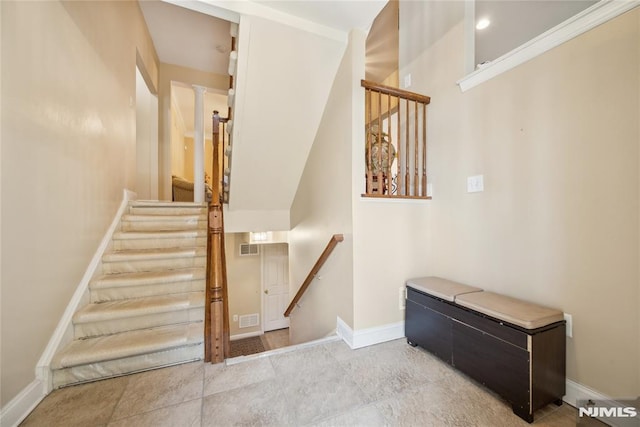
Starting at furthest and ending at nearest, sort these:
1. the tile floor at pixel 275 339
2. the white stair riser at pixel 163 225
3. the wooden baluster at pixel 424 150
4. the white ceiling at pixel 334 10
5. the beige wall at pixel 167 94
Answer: the tile floor at pixel 275 339 < the beige wall at pixel 167 94 < the white stair riser at pixel 163 225 < the wooden baluster at pixel 424 150 < the white ceiling at pixel 334 10

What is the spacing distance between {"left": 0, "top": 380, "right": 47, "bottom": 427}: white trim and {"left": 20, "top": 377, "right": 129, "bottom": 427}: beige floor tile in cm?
3

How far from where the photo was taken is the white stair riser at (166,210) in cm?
315

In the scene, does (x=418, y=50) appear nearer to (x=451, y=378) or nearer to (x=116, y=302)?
(x=451, y=378)

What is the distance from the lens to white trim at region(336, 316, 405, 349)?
2.00 m

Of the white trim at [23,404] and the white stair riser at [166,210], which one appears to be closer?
the white trim at [23,404]

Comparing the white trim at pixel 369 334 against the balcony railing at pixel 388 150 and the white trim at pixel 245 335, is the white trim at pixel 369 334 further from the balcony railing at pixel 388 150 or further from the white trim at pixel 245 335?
the white trim at pixel 245 335

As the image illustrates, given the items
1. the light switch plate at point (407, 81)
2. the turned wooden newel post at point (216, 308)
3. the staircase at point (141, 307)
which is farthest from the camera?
the light switch plate at point (407, 81)

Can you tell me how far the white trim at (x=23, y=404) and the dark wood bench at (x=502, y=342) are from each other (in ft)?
7.61

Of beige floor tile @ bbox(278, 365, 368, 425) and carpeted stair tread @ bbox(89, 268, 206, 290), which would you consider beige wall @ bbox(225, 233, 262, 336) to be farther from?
beige floor tile @ bbox(278, 365, 368, 425)

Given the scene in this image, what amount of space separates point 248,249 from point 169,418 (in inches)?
163

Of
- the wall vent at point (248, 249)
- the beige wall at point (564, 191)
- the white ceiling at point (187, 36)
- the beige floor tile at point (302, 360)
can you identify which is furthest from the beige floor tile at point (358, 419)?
the white ceiling at point (187, 36)

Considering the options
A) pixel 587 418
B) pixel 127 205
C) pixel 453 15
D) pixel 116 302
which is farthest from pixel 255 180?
pixel 587 418

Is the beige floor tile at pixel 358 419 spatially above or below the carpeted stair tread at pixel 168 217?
below

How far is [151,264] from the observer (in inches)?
98.9
